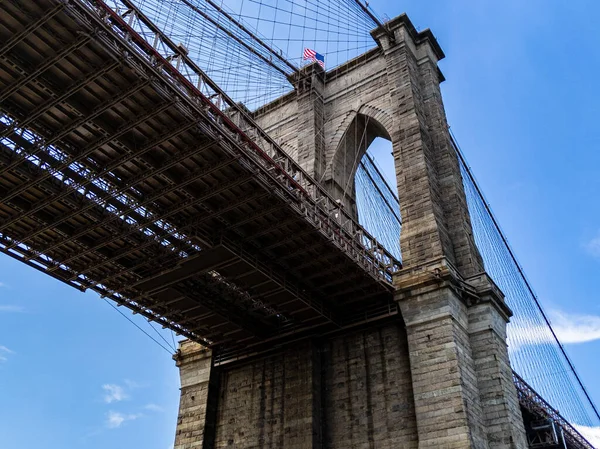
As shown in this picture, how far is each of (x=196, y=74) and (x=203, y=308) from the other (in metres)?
11.4

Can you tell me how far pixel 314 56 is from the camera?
41375 millimetres

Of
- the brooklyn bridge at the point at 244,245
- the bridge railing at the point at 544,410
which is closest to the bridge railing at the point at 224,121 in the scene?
the brooklyn bridge at the point at 244,245

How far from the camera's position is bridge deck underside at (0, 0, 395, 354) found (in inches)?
675

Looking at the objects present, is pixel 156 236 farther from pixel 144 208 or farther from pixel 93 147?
pixel 93 147

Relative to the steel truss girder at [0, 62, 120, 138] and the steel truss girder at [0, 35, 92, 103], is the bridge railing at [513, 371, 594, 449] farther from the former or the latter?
the steel truss girder at [0, 35, 92, 103]

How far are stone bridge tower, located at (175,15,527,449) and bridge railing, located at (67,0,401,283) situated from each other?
8.56 ft

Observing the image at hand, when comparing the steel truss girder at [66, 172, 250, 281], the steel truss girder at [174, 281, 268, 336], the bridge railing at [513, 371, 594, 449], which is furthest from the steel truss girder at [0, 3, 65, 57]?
the bridge railing at [513, 371, 594, 449]

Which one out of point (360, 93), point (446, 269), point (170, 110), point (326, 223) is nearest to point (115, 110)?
point (170, 110)

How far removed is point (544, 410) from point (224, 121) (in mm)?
40512

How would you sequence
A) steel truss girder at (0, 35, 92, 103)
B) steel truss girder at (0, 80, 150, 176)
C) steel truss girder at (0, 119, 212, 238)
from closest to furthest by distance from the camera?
1. steel truss girder at (0, 35, 92, 103)
2. steel truss girder at (0, 80, 150, 176)
3. steel truss girder at (0, 119, 212, 238)

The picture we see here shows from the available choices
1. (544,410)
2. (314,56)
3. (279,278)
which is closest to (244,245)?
(279,278)

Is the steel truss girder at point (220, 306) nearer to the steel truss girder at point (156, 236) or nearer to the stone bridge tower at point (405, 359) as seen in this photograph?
the stone bridge tower at point (405, 359)

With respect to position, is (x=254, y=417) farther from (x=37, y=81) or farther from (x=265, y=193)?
(x=37, y=81)

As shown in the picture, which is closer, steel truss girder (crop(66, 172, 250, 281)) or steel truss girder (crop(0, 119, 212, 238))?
steel truss girder (crop(0, 119, 212, 238))
